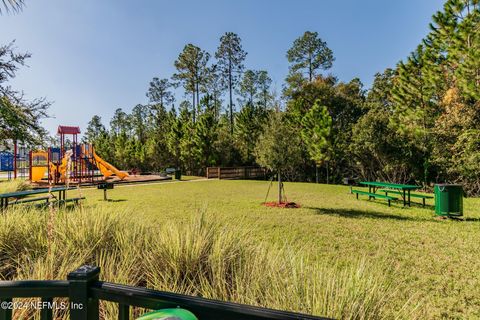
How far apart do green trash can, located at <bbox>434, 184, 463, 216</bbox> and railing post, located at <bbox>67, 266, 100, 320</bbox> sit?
9785mm

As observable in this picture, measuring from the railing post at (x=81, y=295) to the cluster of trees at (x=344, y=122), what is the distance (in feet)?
32.6

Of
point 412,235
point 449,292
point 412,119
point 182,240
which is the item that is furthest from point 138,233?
point 412,119

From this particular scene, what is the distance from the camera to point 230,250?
11.0 ft

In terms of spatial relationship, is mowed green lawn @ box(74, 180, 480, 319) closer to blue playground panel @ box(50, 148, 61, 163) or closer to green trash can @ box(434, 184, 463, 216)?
green trash can @ box(434, 184, 463, 216)

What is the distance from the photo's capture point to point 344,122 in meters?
A: 30.2

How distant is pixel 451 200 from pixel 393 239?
11.4ft

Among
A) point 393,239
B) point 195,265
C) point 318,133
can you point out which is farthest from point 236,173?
point 195,265

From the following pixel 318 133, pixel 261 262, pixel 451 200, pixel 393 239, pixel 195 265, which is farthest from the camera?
pixel 318 133

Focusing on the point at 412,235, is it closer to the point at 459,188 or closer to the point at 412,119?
the point at 459,188

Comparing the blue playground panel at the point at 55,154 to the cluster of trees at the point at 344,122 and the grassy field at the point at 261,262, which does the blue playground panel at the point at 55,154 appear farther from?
the grassy field at the point at 261,262

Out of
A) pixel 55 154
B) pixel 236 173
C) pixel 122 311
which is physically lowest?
pixel 236 173

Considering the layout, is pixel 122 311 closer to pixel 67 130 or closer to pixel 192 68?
pixel 67 130

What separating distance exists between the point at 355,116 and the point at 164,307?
3249 centimetres

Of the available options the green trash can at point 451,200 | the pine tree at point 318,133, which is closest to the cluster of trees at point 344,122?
the pine tree at point 318,133
